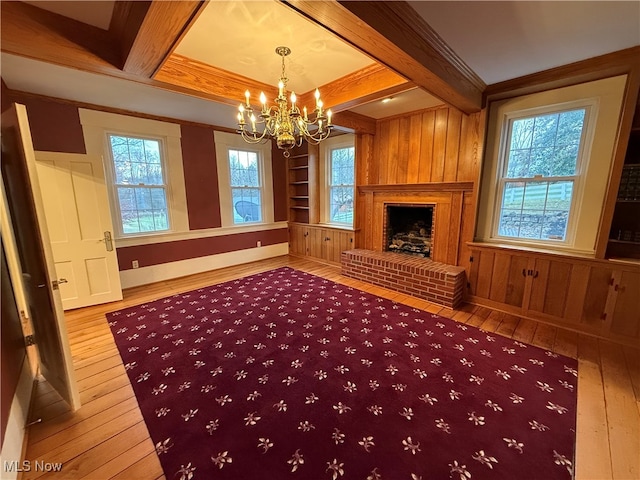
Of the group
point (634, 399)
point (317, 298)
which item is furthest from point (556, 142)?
point (317, 298)

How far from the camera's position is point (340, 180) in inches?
200

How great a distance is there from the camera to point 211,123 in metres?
4.41

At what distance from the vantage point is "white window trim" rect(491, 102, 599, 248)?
8.52 feet

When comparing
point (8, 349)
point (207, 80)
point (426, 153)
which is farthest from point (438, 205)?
point (8, 349)

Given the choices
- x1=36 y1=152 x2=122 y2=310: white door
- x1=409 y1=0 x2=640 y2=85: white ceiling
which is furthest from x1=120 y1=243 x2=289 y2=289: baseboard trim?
x1=409 y1=0 x2=640 y2=85: white ceiling

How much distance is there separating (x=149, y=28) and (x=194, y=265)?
144 inches

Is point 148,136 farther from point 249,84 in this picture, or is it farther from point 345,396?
point 345,396

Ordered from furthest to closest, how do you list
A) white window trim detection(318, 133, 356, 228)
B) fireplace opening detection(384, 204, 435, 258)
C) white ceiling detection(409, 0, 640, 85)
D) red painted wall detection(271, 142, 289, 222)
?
red painted wall detection(271, 142, 289, 222) → white window trim detection(318, 133, 356, 228) → fireplace opening detection(384, 204, 435, 258) → white ceiling detection(409, 0, 640, 85)

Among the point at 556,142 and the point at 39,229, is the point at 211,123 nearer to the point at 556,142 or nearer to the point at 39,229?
the point at 39,229

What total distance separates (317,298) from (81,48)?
3147mm

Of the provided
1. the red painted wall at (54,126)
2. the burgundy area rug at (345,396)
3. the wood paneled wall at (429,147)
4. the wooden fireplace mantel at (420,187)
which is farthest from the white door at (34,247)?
the wood paneled wall at (429,147)

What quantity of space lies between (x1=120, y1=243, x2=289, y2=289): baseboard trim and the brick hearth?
1924 millimetres

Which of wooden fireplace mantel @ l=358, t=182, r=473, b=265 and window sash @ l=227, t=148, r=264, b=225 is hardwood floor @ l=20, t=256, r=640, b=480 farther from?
window sash @ l=227, t=148, r=264, b=225

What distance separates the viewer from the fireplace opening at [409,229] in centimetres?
411
